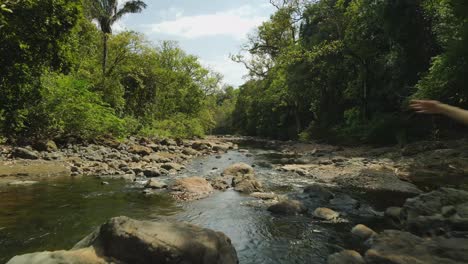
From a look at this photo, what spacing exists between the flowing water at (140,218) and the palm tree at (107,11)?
2168cm

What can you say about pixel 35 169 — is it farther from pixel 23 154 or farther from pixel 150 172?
pixel 150 172

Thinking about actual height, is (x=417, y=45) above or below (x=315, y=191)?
above

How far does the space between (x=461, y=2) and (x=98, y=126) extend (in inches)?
703

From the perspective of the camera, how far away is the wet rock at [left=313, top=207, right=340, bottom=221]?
844 cm

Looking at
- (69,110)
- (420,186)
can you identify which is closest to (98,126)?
(69,110)

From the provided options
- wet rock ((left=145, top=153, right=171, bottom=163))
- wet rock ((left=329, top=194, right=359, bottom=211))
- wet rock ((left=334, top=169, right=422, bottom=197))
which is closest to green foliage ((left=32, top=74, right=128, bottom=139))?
wet rock ((left=145, top=153, right=171, bottom=163))

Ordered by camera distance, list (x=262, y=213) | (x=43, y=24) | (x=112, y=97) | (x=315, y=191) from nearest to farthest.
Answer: (x=262, y=213), (x=315, y=191), (x=43, y=24), (x=112, y=97)

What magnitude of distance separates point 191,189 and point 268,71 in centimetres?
3886

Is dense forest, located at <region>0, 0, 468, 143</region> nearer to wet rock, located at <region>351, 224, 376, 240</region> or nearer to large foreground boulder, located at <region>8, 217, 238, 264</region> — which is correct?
large foreground boulder, located at <region>8, 217, 238, 264</region>

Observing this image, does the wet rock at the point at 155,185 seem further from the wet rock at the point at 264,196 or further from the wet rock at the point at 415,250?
the wet rock at the point at 415,250

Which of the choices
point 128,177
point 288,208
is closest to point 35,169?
point 128,177

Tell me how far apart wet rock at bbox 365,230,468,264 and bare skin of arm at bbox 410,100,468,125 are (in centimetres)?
231

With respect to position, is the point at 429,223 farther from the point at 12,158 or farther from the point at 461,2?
the point at 12,158

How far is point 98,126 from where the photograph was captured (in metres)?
20.2
